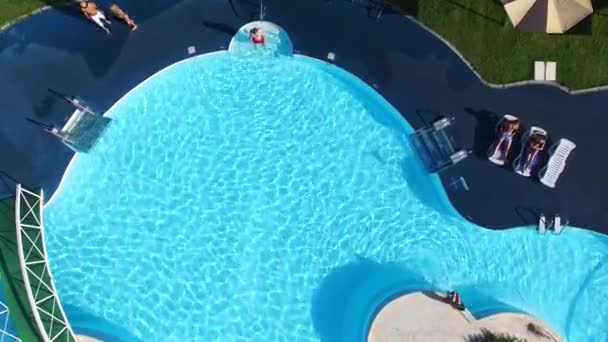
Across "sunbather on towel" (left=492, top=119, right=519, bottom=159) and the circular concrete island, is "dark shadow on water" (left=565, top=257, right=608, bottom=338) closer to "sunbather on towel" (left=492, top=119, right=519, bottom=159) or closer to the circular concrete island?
the circular concrete island

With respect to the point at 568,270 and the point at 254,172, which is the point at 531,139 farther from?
the point at 254,172

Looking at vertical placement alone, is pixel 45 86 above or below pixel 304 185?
below

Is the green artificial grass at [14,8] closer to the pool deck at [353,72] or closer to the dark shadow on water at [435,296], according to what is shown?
the pool deck at [353,72]

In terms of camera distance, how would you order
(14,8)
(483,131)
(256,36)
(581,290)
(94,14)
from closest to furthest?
(581,290)
(94,14)
(256,36)
(483,131)
(14,8)

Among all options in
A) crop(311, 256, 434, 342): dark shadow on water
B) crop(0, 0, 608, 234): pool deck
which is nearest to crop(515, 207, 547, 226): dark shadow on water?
crop(0, 0, 608, 234): pool deck

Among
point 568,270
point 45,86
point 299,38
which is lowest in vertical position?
point 45,86

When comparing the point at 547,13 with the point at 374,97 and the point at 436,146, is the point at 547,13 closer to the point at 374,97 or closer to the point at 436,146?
the point at 436,146

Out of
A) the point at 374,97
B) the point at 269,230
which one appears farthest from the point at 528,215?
the point at 269,230

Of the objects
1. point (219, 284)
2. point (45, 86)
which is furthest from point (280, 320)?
point (45, 86)
